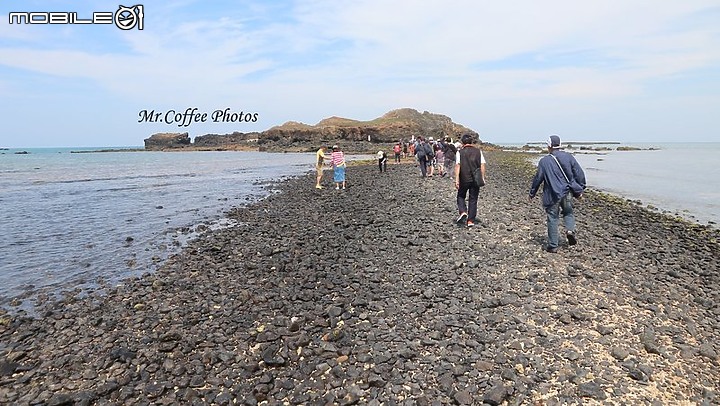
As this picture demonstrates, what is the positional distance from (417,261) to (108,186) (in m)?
31.9

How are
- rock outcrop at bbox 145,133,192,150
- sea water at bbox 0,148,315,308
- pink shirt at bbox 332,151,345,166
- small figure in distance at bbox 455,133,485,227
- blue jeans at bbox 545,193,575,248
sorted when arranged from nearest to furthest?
blue jeans at bbox 545,193,575,248 < sea water at bbox 0,148,315,308 < small figure in distance at bbox 455,133,485,227 < pink shirt at bbox 332,151,345,166 < rock outcrop at bbox 145,133,192,150

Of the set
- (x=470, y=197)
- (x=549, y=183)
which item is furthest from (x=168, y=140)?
(x=549, y=183)

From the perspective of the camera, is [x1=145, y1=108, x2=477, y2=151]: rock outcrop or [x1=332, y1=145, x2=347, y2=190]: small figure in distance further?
[x1=145, y1=108, x2=477, y2=151]: rock outcrop

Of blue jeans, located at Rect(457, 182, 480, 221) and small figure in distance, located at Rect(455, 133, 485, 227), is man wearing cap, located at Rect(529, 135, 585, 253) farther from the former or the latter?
blue jeans, located at Rect(457, 182, 480, 221)

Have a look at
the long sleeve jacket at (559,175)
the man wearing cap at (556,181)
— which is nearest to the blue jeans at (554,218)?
the man wearing cap at (556,181)

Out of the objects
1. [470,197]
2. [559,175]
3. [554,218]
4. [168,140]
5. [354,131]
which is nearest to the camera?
[559,175]

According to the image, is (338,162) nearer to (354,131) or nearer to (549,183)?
(549,183)

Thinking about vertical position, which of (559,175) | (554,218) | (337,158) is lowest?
(554,218)

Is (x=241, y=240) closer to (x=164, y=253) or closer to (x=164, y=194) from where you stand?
(x=164, y=253)

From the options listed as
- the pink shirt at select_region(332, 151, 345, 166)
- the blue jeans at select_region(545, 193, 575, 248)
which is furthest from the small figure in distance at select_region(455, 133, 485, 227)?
the pink shirt at select_region(332, 151, 345, 166)

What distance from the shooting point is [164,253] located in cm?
1265

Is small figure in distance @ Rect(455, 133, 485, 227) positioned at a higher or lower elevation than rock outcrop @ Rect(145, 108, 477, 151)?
lower

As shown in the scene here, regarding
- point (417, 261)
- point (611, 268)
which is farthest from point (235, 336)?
point (611, 268)

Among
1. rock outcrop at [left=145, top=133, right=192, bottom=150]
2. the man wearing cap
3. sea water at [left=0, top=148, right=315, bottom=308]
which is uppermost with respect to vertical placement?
rock outcrop at [left=145, top=133, right=192, bottom=150]
